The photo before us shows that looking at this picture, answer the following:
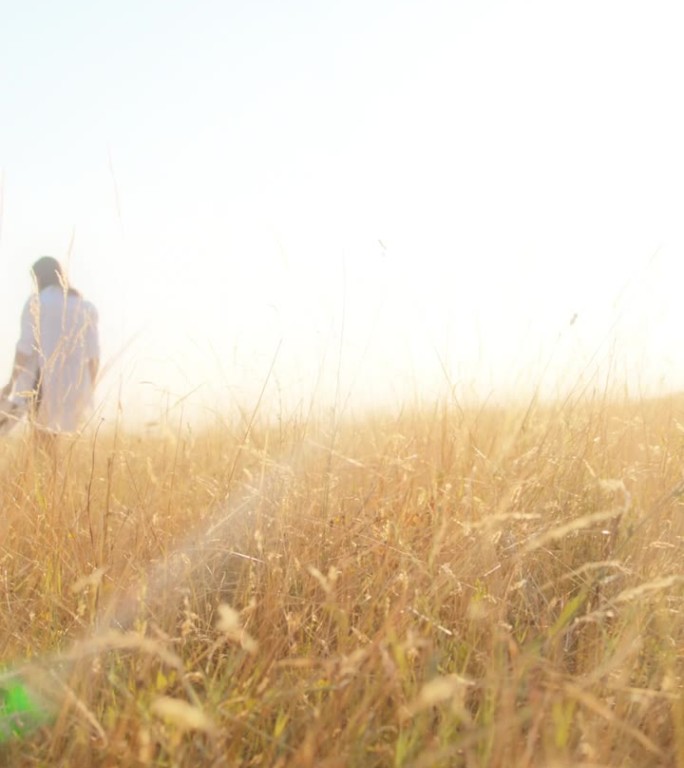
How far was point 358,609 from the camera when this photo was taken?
1487 millimetres

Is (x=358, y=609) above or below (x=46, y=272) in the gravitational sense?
below

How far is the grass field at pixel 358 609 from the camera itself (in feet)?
3.37

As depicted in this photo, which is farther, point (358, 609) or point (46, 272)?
point (46, 272)

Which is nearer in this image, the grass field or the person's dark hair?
the grass field

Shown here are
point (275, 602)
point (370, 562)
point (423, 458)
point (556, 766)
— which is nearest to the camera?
point (556, 766)

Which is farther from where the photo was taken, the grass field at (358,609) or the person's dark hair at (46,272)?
the person's dark hair at (46,272)

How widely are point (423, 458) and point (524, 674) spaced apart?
97 cm

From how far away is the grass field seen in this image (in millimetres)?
1028

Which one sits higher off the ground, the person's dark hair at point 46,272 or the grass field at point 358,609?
the person's dark hair at point 46,272

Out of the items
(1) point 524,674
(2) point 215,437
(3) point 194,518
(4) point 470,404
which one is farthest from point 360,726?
(2) point 215,437

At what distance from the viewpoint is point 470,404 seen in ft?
8.25

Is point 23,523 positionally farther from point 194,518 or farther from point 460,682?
point 460,682

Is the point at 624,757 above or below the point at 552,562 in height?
below

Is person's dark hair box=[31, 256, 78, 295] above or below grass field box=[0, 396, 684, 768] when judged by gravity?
above
